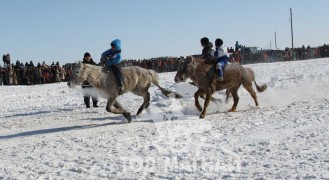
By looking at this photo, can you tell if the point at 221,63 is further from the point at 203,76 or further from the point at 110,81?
the point at 110,81

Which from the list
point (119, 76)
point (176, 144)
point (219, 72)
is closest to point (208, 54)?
point (219, 72)

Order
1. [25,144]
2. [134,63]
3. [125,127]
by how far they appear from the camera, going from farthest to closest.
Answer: [134,63], [125,127], [25,144]

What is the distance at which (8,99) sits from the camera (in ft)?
75.0

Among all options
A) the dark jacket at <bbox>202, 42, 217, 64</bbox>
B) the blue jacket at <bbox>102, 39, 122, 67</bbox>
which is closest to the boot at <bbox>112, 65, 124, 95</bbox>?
the blue jacket at <bbox>102, 39, 122, 67</bbox>

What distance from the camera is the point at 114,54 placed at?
464 inches

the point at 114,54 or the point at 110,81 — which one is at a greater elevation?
the point at 114,54

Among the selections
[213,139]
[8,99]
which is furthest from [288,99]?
[8,99]

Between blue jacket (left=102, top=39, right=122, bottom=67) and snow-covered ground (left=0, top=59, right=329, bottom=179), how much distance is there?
161cm

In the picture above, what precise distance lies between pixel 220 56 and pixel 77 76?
3.86 m

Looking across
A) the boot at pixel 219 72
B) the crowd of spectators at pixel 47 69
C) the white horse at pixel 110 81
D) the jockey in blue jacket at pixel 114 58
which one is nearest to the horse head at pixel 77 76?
the white horse at pixel 110 81

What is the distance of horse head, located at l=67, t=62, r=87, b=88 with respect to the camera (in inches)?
420

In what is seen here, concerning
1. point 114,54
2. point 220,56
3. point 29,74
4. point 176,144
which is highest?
point 114,54

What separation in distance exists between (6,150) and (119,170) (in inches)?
132

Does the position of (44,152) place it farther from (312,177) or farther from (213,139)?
(312,177)
